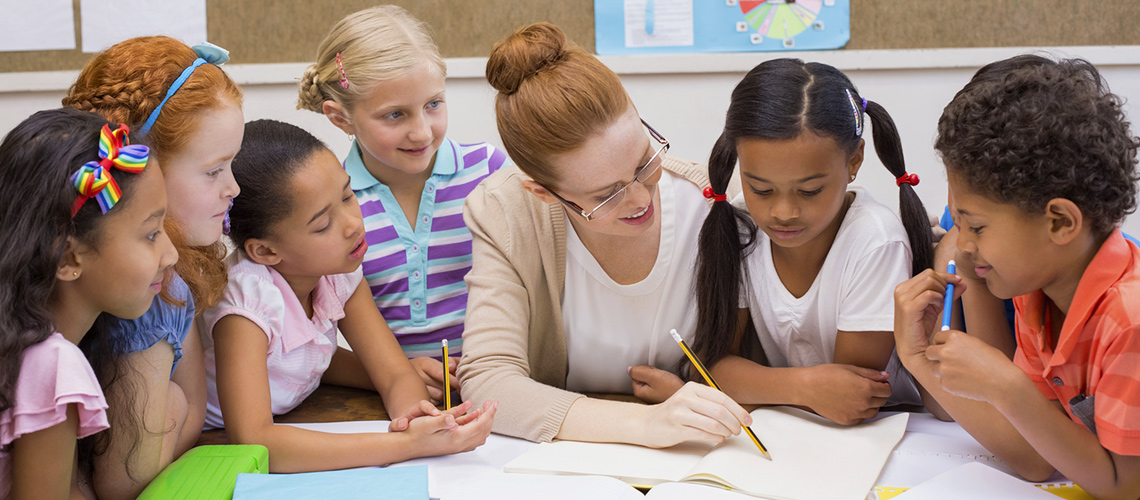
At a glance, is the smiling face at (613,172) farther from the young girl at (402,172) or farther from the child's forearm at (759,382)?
the young girl at (402,172)

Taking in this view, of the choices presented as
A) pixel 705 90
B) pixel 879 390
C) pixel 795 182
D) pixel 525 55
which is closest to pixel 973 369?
Answer: pixel 879 390

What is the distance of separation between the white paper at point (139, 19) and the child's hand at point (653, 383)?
1859 mm

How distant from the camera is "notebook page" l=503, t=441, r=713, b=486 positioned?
3.38ft

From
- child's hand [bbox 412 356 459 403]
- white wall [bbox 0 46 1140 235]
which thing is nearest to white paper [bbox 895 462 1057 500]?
child's hand [bbox 412 356 459 403]

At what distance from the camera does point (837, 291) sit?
49.3 inches

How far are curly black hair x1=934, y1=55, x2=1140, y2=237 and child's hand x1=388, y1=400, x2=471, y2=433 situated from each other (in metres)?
0.73

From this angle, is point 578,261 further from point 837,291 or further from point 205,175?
point 205,175

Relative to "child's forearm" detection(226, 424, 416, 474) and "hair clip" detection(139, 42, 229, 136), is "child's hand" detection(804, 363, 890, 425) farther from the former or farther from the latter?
"hair clip" detection(139, 42, 229, 136)

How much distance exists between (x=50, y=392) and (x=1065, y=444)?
1114mm

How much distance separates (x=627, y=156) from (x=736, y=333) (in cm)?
36

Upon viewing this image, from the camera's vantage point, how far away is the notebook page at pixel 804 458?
0.97 m

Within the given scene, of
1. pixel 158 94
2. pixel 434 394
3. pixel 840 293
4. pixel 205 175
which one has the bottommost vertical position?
pixel 434 394

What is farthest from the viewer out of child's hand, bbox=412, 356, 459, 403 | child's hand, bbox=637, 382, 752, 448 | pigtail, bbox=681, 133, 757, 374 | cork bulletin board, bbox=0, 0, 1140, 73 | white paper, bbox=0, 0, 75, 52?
white paper, bbox=0, 0, 75, 52

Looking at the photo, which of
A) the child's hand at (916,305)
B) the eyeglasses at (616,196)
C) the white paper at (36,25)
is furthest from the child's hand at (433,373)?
the white paper at (36,25)
